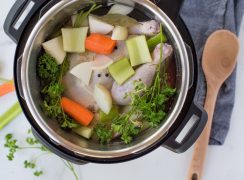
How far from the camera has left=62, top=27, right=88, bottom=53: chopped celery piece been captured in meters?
1.19

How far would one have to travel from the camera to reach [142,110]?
3.76 feet

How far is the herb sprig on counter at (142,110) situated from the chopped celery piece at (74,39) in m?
0.16

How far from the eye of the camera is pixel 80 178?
1.35 m

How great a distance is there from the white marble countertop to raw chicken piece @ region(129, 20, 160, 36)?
0.29 m

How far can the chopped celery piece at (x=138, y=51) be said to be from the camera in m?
1.17

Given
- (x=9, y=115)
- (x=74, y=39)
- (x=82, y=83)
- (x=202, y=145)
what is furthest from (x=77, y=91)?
(x=202, y=145)

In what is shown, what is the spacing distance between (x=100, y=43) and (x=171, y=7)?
0.19 metres

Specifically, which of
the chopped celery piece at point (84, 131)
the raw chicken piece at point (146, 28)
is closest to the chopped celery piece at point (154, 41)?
the raw chicken piece at point (146, 28)

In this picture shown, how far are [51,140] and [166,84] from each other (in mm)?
301

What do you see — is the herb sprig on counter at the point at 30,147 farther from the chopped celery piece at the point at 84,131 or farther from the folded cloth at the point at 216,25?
the folded cloth at the point at 216,25

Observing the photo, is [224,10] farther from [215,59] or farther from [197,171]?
[197,171]

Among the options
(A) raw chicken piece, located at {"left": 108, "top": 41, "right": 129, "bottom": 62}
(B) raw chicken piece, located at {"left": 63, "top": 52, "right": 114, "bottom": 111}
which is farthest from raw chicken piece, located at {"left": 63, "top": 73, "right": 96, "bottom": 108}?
(A) raw chicken piece, located at {"left": 108, "top": 41, "right": 129, "bottom": 62}

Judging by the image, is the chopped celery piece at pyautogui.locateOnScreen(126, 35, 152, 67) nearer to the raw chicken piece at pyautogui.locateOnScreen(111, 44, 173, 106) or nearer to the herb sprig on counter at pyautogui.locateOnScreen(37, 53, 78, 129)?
the raw chicken piece at pyautogui.locateOnScreen(111, 44, 173, 106)

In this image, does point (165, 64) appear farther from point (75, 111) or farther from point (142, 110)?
point (75, 111)
